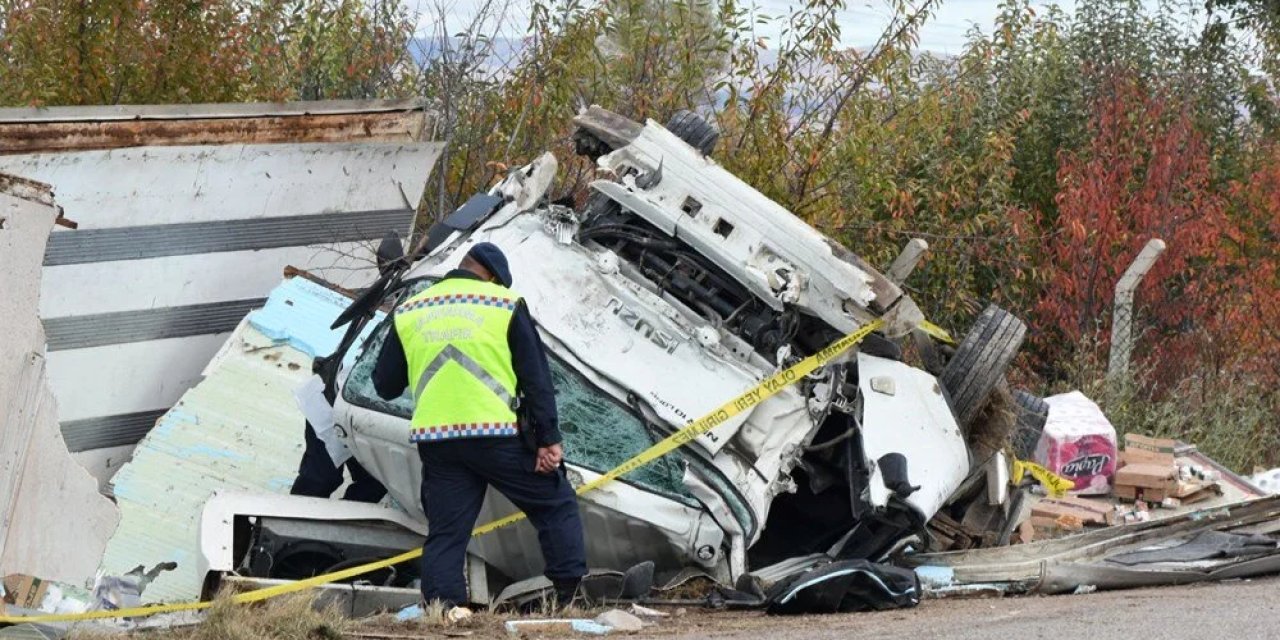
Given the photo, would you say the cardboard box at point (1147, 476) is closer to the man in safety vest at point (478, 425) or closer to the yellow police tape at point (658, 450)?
the yellow police tape at point (658, 450)

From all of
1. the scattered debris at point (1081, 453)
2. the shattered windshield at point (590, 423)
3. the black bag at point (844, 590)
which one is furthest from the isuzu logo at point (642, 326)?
the scattered debris at point (1081, 453)

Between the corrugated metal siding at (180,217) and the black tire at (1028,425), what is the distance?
3306mm

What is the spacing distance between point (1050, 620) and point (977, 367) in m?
→ 2.06

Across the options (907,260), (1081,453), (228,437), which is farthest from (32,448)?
(1081,453)

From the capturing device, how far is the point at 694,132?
8.03 metres

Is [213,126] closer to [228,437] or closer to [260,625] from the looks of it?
[228,437]

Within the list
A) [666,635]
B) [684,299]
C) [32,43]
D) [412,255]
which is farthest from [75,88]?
[666,635]

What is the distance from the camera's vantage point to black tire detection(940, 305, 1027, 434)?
795 cm

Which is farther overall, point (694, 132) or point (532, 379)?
point (694, 132)

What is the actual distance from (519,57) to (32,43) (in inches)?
116

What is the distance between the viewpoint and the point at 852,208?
12422 mm

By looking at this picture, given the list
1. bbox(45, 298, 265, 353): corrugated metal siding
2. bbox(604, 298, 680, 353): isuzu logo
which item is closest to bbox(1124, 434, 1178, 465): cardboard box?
bbox(604, 298, 680, 353): isuzu logo

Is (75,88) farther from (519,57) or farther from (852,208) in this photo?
(852,208)

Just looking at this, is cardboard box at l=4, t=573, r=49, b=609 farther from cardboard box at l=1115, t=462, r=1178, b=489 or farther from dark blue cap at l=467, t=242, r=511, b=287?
cardboard box at l=1115, t=462, r=1178, b=489
